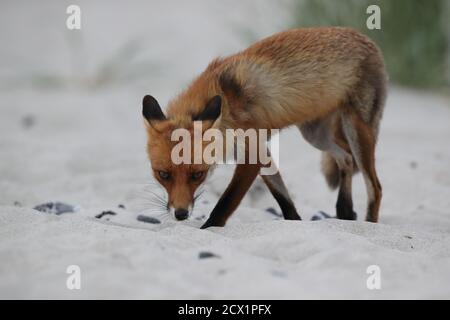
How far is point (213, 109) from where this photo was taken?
4.25 m

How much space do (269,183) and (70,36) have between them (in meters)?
8.14

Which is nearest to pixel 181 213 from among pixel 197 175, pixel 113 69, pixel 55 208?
pixel 197 175

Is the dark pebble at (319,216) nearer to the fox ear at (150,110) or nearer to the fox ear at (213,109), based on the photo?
the fox ear at (213,109)

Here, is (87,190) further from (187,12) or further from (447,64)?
(187,12)

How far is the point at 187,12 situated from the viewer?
14.7m

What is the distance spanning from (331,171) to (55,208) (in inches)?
90.8

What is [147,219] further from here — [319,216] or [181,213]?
[319,216]

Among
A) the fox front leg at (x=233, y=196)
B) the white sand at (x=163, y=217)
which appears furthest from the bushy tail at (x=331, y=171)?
the fox front leg at (x=233, y=196)

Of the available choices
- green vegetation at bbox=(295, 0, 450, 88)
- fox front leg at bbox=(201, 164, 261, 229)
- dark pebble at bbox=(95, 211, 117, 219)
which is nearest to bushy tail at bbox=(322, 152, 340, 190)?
fox front leg at bbox=(201, 164, 261, 229)

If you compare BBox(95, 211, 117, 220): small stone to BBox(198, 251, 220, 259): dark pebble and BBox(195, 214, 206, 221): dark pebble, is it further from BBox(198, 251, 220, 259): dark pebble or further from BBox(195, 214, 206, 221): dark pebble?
BBox(198, 251, 220, 259): dark pebble

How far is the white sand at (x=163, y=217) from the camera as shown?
3166mm

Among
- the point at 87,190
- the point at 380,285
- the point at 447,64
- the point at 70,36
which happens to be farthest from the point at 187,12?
the point at 380,285

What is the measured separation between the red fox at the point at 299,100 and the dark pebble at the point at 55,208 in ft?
3.40

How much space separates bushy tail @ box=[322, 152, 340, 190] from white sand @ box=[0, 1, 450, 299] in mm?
291
